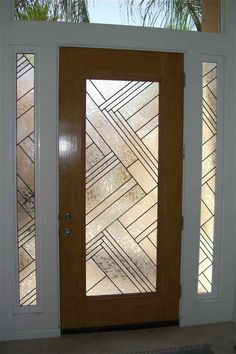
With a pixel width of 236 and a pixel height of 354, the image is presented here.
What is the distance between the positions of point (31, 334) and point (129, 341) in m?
0.77

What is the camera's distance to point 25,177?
236 cm

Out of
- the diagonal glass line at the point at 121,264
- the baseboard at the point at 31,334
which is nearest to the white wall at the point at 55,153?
the baseboard at the point at 31,334

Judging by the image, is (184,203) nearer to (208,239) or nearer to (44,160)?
(208,239)

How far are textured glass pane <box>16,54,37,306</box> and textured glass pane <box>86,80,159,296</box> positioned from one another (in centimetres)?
43

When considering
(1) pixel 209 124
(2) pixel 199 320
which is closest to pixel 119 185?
(1) pixel 209 124

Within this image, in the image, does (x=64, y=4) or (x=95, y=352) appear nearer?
(x=95, y=352)

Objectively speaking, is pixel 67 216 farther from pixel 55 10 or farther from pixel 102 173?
pixel 55 10

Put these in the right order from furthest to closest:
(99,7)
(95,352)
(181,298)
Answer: (181,298) → (99,7) → (95,352)

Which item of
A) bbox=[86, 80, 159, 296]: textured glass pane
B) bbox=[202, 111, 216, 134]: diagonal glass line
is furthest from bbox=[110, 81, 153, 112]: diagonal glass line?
bbox=[202, 111, 216, 134]: diagonal glass line

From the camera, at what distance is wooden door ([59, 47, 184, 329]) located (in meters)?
2.37

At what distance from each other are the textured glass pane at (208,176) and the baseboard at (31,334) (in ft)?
4.10
